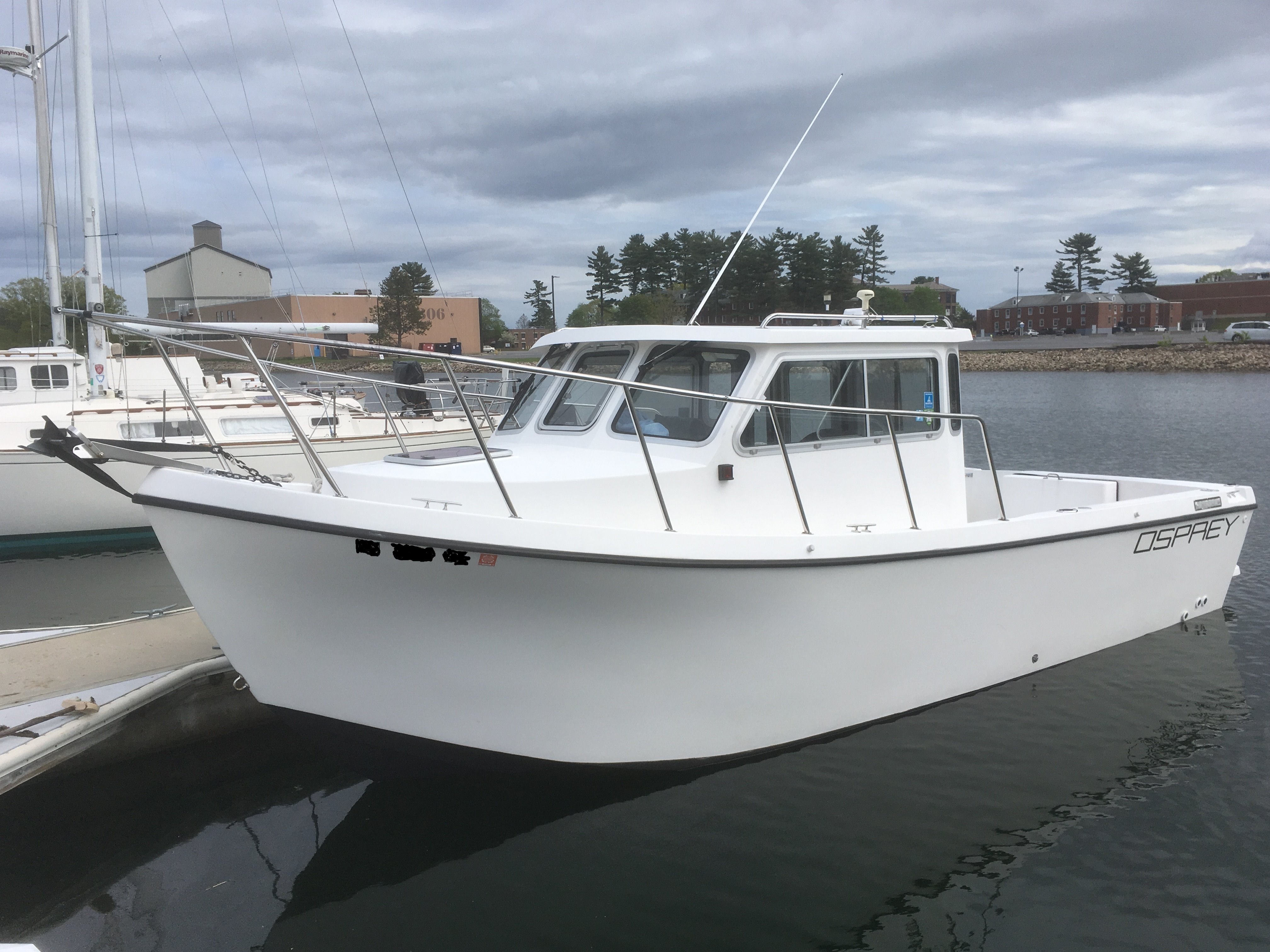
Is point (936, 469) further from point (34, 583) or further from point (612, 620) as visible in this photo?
point (34, 583)

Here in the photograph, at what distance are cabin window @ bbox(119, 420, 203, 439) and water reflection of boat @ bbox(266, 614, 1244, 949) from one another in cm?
968

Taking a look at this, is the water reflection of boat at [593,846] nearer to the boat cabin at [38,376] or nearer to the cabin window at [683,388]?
the cabin window at [683,388]

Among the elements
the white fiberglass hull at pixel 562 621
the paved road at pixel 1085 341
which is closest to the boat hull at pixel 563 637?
the white fiberglass hull at pixel 562 621

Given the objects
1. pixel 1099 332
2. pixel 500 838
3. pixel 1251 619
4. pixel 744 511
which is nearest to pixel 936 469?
pixel 744 511

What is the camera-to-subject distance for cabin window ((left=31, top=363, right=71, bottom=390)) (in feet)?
52.1

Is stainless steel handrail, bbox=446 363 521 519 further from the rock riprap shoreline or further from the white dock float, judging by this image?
the rock riprap shoreline

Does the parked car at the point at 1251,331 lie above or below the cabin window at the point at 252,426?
above

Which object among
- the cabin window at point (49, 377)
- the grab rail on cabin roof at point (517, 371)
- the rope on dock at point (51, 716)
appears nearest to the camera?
the grab rail on cabin roof at point (517, 371)

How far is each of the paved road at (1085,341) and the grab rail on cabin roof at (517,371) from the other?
59.2 metres

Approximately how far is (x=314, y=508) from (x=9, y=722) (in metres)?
2.62

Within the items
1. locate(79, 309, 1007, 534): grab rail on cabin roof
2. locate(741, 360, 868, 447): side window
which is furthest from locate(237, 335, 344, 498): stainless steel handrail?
locate(741, 360, 868, 447): side window

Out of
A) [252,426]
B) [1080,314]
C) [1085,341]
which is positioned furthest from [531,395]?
[1080,314]

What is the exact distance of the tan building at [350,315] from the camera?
1340 cm

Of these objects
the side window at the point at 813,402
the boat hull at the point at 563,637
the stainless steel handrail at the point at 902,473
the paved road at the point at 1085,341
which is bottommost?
the boat hull at the point at 563,637
